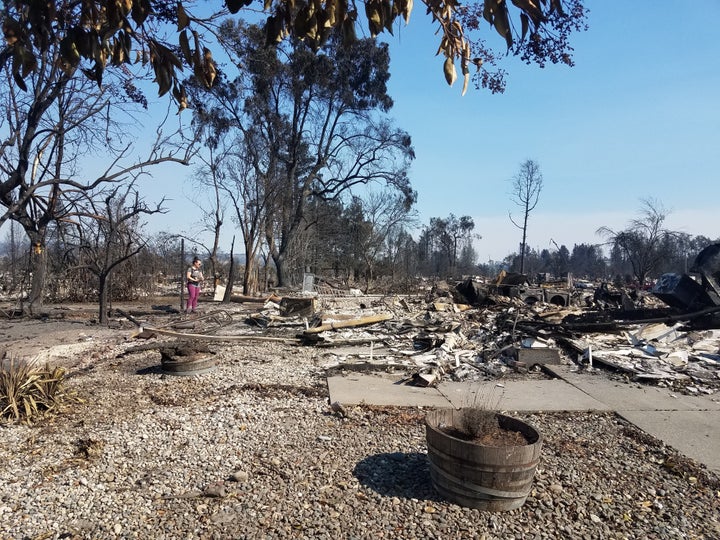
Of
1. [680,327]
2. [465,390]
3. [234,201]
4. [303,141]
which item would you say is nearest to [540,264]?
[303,141]

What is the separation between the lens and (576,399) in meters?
6.43

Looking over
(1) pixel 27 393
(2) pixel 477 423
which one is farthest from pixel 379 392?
(1) pixel 27 393

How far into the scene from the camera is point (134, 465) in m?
4.04

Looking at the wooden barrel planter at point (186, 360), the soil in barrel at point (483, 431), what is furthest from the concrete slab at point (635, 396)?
the wooden barrel planter at point (186, 360)

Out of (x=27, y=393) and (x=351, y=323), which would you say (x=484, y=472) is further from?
(x=351, y=323)

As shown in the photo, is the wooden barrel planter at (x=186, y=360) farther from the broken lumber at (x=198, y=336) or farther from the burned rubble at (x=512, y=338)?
the broken lumber at (x=198, y=336)

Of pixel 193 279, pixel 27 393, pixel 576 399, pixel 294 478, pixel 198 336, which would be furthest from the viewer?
pixel 193 279

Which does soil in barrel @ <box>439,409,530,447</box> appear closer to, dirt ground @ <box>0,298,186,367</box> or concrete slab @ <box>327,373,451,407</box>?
concrete slab @ <box>327,373,451,407</box>

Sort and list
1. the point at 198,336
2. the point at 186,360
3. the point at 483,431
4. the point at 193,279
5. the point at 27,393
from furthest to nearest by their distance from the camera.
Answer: the point at 193,279 < the point at 198,336 < the point at 186,360 < the point at 27,393 < the point at 483,431

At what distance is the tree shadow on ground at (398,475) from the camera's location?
3.66m

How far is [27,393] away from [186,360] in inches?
84.5

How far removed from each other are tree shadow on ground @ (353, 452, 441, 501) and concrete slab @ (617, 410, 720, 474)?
2.44 m

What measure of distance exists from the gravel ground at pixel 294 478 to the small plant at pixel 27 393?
0.18 metres

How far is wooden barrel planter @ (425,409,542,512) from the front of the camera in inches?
129
